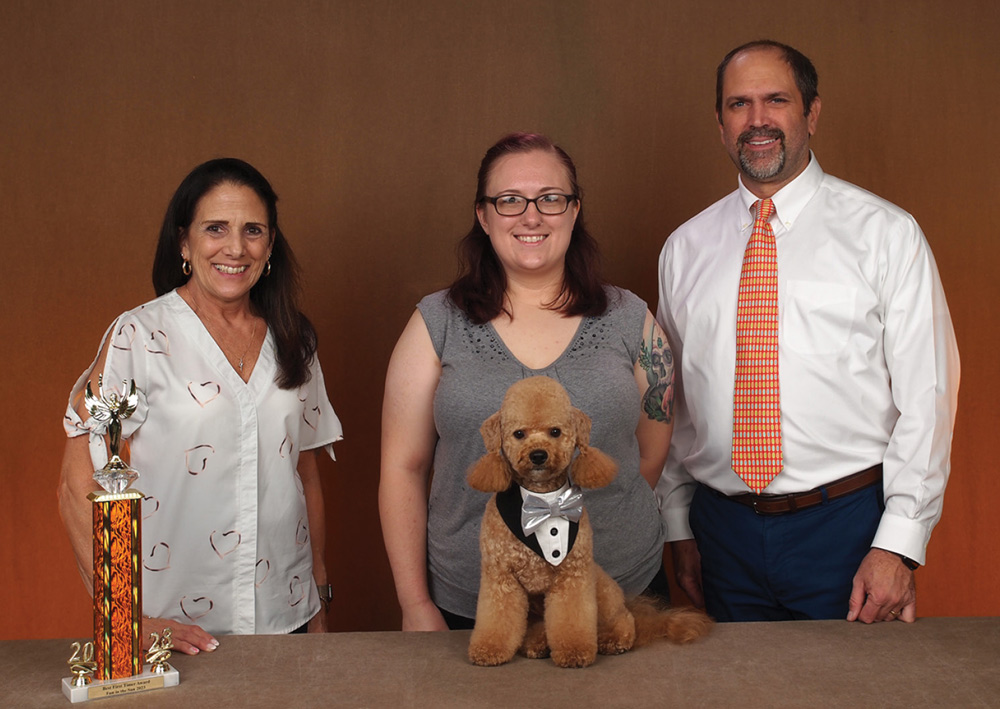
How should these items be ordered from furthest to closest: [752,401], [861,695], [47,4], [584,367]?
[47,4], [752,401], [584,367], [861,695]

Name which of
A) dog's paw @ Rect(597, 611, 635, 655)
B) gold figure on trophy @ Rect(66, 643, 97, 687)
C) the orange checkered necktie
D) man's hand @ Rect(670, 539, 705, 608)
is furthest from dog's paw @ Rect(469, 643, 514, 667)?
man's hand @ Rect(670, 539, 705, 608)

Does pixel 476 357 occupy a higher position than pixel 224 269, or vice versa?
pixel 224 269

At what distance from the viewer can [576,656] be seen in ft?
4.69

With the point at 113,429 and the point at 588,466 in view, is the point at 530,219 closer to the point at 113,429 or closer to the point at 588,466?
the point at 588,466

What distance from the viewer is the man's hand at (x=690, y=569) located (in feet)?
8.16

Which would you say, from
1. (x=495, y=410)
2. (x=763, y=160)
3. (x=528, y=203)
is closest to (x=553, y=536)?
(x=495, y=410)

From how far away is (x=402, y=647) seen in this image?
5.21 ft

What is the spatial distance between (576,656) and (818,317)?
117 cm

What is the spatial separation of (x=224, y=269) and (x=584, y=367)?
2.72 ft

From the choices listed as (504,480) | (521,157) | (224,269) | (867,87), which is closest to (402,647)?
(504,480)

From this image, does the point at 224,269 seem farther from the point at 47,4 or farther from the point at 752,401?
the point at 47,4

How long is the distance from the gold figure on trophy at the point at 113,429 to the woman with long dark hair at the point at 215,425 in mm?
436

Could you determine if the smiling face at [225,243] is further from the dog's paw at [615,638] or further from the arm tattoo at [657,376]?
the dog's paw at [615,638]

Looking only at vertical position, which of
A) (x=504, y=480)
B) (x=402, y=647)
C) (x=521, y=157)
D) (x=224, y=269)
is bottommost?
(x=402, y=647)
